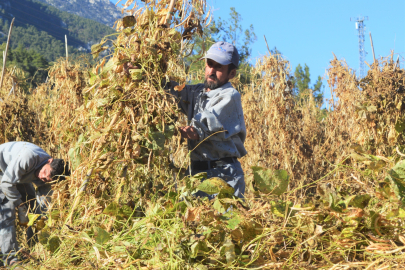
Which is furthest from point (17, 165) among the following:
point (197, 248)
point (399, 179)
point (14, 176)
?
point (399, 179)

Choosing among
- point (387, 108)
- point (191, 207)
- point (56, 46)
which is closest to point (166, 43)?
point (191, 207)

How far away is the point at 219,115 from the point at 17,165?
2.09 metres

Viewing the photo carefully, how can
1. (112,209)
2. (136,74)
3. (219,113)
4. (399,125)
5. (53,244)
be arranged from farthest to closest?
(399,125) < (219,113) < (136,74) < (112,209) < (53,244)

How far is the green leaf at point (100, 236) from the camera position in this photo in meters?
1.21

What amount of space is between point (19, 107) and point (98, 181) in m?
3.71

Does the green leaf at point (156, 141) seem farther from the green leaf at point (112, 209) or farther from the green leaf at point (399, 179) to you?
the green leaf at point (399, 179)

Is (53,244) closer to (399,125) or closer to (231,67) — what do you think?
(231,67)

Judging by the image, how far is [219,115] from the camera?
1998 millimetres

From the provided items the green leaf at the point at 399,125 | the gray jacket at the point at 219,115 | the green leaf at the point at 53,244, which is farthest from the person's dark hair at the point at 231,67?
the green leaf at the point at 399,125

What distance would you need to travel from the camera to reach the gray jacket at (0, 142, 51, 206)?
3076 millimetres

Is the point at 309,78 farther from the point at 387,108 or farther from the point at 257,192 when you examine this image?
the point at 257,192

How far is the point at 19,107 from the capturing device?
15.4 ft

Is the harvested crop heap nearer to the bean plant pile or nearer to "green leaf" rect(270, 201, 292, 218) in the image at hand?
the bean plant pile

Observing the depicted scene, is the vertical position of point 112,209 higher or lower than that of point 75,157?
lower
